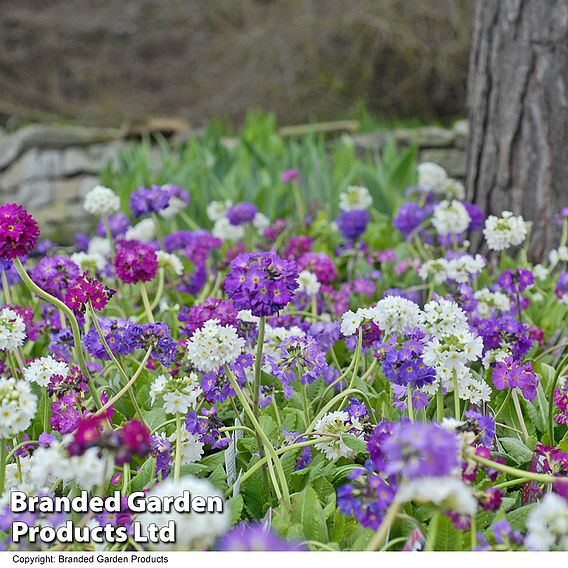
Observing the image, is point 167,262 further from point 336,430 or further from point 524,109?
point 524,109

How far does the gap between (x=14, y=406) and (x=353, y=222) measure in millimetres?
1765

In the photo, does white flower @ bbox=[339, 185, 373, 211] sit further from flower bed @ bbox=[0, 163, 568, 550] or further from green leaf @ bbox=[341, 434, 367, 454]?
green leaf @ bbox=[341, 434, 367, 454]

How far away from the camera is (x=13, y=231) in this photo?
1250mm

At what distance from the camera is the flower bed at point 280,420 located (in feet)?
3.10

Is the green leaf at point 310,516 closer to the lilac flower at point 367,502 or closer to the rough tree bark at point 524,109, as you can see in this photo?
the lilac flower at point 367,502

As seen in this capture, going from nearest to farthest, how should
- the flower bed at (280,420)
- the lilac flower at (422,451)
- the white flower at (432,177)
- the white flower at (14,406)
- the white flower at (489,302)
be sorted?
the lilac flower at (422,451)
the flower bed at (280,420)
the white flower at (14,406)
the white flower at (489,302)
the white flower at (432,177)

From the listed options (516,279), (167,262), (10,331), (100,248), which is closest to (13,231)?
(10,331)

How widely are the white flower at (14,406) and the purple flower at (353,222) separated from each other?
1.73m

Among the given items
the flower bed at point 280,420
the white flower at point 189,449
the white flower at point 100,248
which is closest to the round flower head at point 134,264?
the flower bed at point 280,420

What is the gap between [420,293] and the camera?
2301 mm

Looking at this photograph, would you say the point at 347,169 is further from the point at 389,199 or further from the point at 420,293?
the point at 420,293

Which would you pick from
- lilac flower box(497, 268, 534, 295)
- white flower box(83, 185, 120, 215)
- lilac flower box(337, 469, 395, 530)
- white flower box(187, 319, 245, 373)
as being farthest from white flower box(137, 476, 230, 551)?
white flower box(83, 185, 120, 215)
